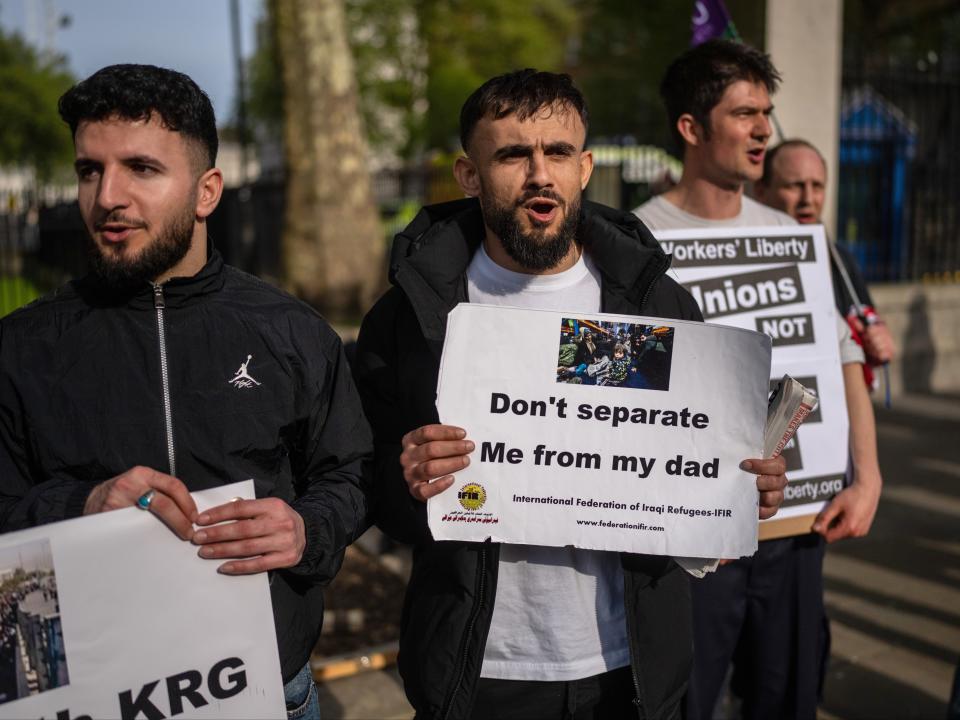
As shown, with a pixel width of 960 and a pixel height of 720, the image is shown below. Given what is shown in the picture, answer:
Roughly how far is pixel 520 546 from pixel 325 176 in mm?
9746

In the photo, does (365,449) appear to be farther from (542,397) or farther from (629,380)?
(629,380)

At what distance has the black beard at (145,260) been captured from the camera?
6.15 feet

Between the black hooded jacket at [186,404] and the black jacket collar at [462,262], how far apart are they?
0.26 meters

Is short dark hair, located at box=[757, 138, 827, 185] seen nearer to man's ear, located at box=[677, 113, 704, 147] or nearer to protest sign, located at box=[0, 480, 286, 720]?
man's ear, located at box=[677, 113, 704, 147]

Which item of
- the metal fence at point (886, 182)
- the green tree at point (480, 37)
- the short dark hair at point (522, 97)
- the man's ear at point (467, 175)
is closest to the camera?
the short dark hair at point (522, 97)

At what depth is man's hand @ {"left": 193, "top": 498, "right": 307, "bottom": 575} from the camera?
175cm

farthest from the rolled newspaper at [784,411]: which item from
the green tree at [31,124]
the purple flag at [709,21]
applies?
the green tree at [31,124]

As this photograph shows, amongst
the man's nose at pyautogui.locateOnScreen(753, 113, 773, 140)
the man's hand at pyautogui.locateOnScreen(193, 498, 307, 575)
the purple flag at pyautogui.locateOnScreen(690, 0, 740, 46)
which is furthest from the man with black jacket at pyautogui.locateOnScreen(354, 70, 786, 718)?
the purple flag at pyautogui.locateOnScreen(690, 0, 740, 46)

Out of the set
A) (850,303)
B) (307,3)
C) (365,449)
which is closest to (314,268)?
(307,3)

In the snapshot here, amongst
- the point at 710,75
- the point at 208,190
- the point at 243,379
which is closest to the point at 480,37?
the point at 710,75

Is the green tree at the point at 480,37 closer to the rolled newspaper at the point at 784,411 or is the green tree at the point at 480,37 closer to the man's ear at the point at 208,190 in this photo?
the man's ear at the point at 208,190

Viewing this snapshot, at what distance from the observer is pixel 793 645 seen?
10.1ft

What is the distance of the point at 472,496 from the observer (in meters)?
2.03

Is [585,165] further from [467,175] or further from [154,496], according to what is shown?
[154,496]
